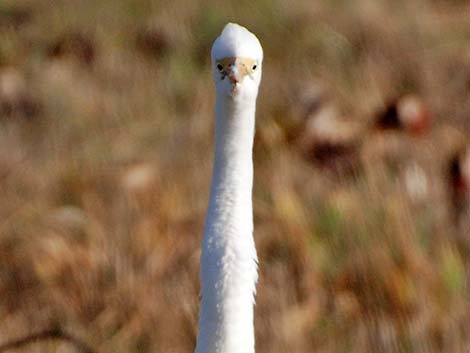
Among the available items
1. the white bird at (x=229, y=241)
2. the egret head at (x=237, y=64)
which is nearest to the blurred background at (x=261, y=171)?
the white bird at (x=229, y=241)

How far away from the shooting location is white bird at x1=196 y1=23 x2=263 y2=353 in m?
3.12

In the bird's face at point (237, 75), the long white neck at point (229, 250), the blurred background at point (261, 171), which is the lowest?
the long white neck at point (229, 250)

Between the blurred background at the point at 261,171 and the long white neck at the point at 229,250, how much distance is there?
1.31m

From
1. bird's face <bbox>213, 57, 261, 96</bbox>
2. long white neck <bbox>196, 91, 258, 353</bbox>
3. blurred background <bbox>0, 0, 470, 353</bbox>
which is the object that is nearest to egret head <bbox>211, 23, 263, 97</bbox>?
bird's face <bbox>213, 57, 261, 96</bbox>

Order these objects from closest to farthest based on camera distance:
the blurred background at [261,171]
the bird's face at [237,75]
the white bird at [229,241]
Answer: the bird's face at [237,75] → the white bird at [229,241] → the blurred background at [261,171]

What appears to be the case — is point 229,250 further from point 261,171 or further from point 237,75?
point 261,171

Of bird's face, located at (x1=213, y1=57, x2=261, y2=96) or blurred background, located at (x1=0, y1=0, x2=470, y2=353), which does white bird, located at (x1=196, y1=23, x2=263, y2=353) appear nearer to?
bird's face, located at (x1=213, y1=57, x2=261, y2=96)

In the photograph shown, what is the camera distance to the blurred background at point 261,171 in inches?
184

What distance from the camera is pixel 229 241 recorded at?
3.18m

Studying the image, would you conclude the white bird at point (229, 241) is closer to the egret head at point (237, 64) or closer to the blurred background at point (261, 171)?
the egret head at point (237, 64)

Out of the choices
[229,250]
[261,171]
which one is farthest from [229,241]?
[261,171]

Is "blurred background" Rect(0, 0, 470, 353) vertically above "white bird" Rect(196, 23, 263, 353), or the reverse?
"blurred background" Rect(0, 0, 470, 353)

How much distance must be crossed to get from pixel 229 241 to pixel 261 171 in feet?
7.43

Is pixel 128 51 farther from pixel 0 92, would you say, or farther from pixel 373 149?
pixel 373 149
